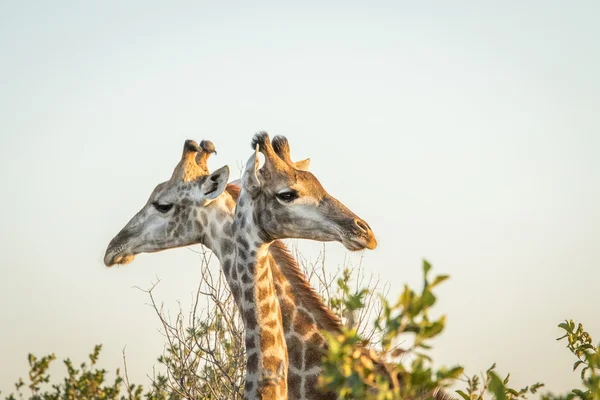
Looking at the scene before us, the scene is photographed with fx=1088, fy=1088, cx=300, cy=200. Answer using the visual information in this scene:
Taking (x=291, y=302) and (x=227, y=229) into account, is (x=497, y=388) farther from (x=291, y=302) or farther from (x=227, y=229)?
(x=227, y=229)

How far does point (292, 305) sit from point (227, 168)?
1.31 m

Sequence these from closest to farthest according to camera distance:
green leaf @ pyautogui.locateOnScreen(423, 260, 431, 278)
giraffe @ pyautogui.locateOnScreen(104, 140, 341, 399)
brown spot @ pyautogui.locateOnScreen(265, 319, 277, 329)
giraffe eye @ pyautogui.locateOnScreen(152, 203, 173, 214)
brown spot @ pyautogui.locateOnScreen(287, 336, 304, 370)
Result: green leaf @ pyautogui.locateOnScreen(423, 260, 431, 278) < brown spot @ pyautogui.locateOnScreen(265, 319, 277, 329) < brown spot @ pyautogui.locateOnScreen(287, 336, 304, 370) < giraffe @ pyautogui.locateOnScreen(104, 140, 341, 399) < giraffe eye @ pyautogui.locateOnScreen(152, 203, 173, 214)

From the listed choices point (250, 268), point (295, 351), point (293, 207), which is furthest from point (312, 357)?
point (293, 207)

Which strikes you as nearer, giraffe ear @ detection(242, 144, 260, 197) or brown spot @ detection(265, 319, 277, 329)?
brown spot @ detection(265, 319, 277, 329)

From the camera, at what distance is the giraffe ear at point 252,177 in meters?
8.60

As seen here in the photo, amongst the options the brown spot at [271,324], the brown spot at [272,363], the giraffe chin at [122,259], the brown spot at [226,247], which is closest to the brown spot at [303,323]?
the brown spot at [271,324]

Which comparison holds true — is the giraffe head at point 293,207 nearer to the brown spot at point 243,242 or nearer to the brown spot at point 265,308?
the brown spot at point 243,242

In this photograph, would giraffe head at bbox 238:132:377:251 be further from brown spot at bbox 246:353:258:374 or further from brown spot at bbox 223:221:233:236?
brown spot at bbox 246:353:258:374

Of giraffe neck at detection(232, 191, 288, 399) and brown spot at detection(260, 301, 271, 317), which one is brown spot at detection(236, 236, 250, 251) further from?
brown spot at detection(260, 301, 271, 317)

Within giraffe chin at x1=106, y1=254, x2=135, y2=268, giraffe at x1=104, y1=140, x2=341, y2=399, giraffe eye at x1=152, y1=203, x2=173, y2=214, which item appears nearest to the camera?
giraffe at x1=104, y1=140, x2=341, y2=399

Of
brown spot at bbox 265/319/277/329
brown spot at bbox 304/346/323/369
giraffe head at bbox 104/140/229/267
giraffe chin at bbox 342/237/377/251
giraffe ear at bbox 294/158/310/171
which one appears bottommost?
brown spot at bbox 304/346/323/369

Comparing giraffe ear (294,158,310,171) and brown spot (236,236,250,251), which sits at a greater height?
giraffe ear (294,158,310,171)

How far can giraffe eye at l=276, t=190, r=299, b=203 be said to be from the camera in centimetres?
844

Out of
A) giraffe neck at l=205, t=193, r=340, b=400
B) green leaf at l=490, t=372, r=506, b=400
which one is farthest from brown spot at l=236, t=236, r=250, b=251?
green leaf at l=490, t=372, r=506, b=400
